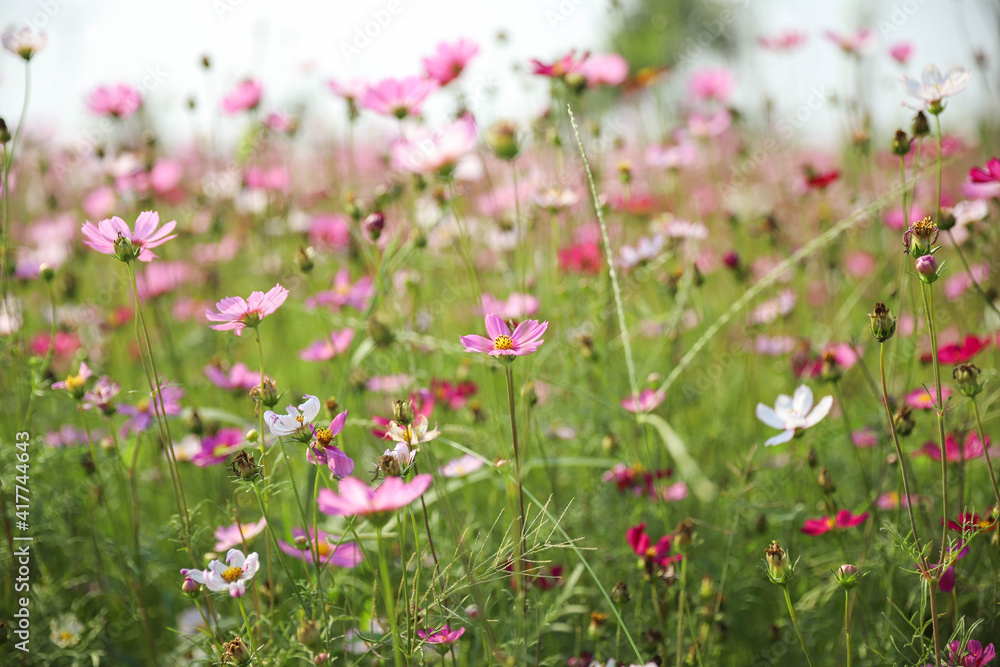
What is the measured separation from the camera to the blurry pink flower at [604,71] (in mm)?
1479

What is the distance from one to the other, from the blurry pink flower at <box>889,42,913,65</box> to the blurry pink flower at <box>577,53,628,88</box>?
915mm

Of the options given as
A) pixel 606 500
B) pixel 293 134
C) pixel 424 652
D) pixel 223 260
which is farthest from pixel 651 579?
pixel 223 260

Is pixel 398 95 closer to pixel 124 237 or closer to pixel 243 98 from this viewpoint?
pixel 124 237

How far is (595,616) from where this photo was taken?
32.2 inches

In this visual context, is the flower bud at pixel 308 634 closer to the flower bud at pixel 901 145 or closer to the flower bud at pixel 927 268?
the flower bud at pixel 927 268

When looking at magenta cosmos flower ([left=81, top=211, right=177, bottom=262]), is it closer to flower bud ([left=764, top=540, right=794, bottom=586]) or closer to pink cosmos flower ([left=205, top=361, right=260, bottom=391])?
pink cosmos flower ([left=205, top=361, right=260, bottom=391])

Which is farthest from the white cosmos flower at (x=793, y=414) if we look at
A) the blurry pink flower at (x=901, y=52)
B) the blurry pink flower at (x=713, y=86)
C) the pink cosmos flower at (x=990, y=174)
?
the blurry pink flower at (x=713, y=86)

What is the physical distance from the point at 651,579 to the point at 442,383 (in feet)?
1.73

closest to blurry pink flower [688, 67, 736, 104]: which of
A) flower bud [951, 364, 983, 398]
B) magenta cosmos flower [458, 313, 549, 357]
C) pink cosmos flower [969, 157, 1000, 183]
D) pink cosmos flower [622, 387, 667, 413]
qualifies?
pink cosmos flower [622, 387, 667, 413]

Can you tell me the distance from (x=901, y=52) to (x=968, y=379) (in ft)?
5.13

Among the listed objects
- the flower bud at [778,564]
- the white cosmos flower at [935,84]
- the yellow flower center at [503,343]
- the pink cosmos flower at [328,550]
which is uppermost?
the white cosmos flower at [935,84]

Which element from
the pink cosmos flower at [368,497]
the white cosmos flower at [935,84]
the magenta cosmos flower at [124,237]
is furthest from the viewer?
the white cosmos flower at [935,84]

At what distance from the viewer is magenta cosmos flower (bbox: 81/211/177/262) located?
737 millimetres

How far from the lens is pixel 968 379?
2.41ft
